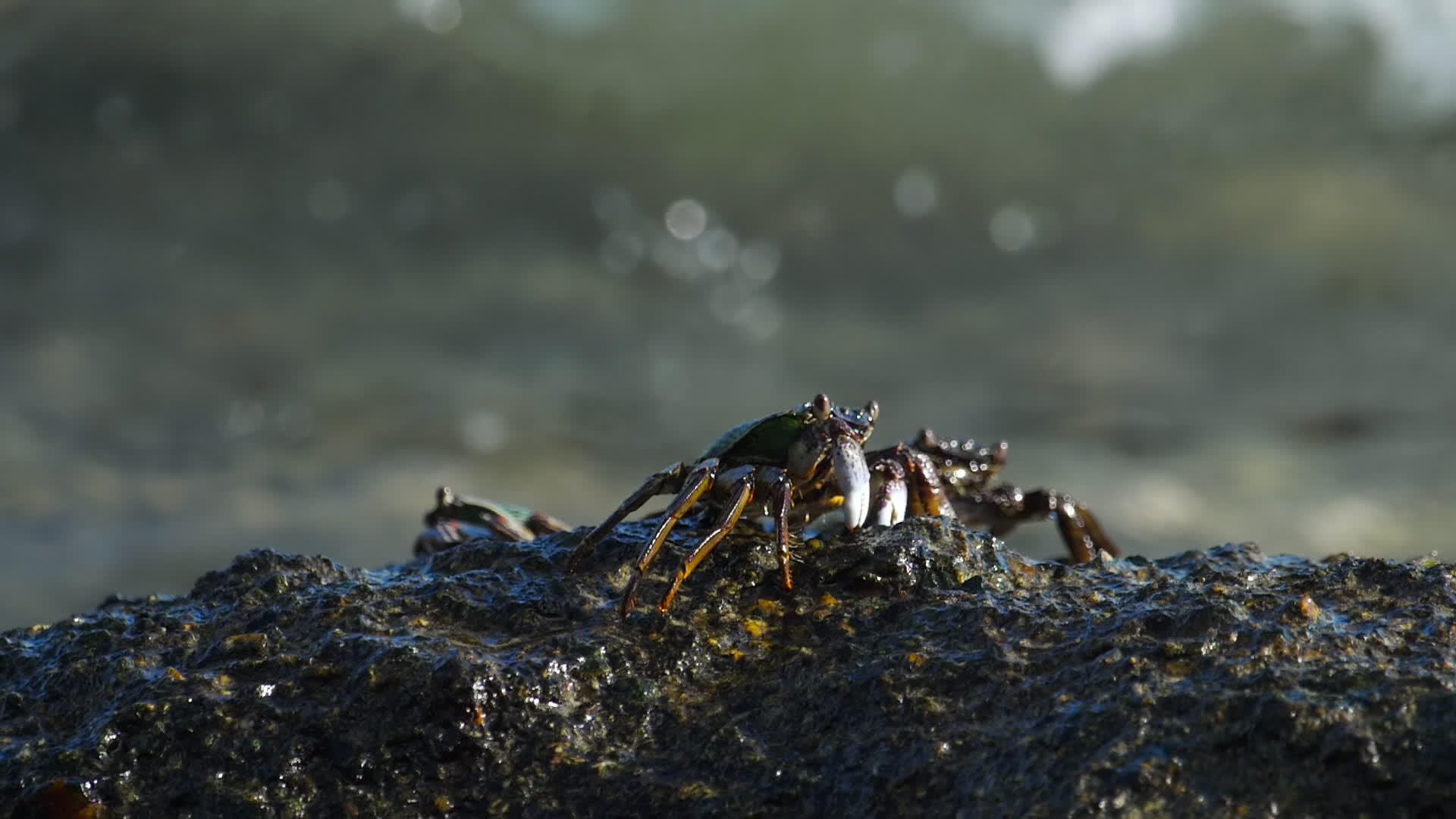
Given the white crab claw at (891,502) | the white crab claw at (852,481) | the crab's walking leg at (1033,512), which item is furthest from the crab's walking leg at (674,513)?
the crab's walking leg at (1033,512)

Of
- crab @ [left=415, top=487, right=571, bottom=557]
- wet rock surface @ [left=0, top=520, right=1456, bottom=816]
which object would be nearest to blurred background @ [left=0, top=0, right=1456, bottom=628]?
crab @ [left=415, top=487, right=571, bottom=557]

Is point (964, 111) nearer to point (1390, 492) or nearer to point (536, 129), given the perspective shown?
point (536, 129)

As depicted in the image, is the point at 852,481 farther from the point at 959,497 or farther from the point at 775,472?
the point at 959,497

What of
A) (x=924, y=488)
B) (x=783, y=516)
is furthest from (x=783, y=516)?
(x=924, y=488)

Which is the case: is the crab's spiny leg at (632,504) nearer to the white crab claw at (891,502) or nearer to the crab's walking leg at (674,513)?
the crab's walking leg at (674,513)

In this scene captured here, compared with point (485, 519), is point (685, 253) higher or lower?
higher

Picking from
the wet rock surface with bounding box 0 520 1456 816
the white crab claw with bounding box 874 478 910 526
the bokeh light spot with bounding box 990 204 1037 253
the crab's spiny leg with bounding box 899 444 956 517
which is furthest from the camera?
the bokeh light spot with bounding box 990 204 1037 253

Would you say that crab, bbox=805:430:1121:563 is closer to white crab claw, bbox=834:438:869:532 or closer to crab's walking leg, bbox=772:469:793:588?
white crab claw, bbox=834:438:869:532

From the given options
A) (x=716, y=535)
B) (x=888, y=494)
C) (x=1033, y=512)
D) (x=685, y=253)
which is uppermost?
(x=685, y=253)
